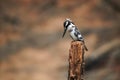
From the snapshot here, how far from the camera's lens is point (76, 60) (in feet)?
17.5

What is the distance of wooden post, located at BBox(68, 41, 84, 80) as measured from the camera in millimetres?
5320

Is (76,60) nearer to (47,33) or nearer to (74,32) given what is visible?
(74,32)

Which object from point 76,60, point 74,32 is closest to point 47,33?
point 74,32

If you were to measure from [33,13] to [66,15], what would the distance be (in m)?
0.97

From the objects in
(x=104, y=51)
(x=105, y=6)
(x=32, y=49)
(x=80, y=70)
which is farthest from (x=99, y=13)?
(x=80, y=70)

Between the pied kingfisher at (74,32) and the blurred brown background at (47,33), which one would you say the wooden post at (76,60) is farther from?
the blurred brown background at (47,33)

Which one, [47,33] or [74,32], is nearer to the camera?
[74,32]

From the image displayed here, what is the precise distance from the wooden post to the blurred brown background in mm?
7437

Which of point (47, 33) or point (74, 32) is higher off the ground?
point (47, 33)

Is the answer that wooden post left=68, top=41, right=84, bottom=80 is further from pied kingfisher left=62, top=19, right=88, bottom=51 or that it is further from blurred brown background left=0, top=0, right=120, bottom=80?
blurred brown background left=0, top=0, right=120, bottom=80

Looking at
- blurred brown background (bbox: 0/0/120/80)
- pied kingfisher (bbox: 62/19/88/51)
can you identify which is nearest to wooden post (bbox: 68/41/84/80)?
pied kingfisher (bbox: 62/19/88/51)

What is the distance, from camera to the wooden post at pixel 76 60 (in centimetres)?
532

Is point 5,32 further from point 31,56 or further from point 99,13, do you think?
point 99,13

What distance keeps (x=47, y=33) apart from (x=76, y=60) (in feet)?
27.2
